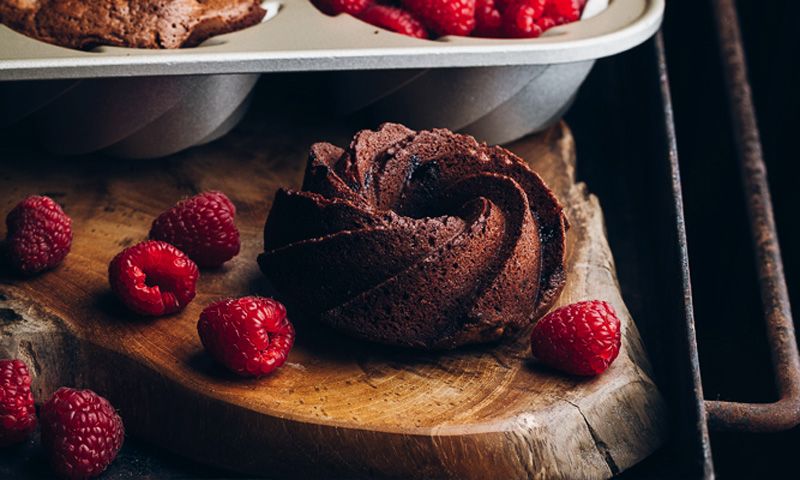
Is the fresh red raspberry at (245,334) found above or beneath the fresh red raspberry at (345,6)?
beneath

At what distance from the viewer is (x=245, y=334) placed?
2.11 metres

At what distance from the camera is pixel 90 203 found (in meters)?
2.64

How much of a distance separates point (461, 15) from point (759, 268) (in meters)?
0.87

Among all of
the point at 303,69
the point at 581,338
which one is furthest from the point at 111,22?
the point at 581,338

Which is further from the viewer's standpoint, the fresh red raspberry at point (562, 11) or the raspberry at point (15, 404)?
the fresh red raspberry at point (562, 11)

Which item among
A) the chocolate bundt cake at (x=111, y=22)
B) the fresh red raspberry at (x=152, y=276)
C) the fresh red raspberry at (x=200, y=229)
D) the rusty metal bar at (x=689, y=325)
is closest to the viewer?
the rusty metal bar at (x=689, y=325)

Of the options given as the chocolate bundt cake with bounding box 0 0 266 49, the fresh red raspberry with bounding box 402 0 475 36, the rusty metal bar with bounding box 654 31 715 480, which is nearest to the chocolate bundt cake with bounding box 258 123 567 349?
the rusty metal bar with bounding box 654 31 715 480

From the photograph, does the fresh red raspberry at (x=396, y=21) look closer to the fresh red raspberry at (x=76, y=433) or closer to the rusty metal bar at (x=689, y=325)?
the rusty metal bar at (x=689, y=325)

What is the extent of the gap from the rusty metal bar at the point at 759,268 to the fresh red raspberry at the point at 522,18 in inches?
23.3

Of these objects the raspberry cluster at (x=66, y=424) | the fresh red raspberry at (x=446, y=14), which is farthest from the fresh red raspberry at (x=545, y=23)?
the raspberry cluster at (x=66, y=424)

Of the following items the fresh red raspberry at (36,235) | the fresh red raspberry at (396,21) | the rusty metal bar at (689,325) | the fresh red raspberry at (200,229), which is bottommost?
the rusty metal bar at (689,325)

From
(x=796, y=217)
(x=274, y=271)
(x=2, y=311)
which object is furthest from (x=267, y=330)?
(x=796, y=217)

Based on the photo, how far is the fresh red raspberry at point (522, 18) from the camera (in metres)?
2.66

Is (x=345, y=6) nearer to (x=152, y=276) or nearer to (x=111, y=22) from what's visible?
(x=111, y=22)
